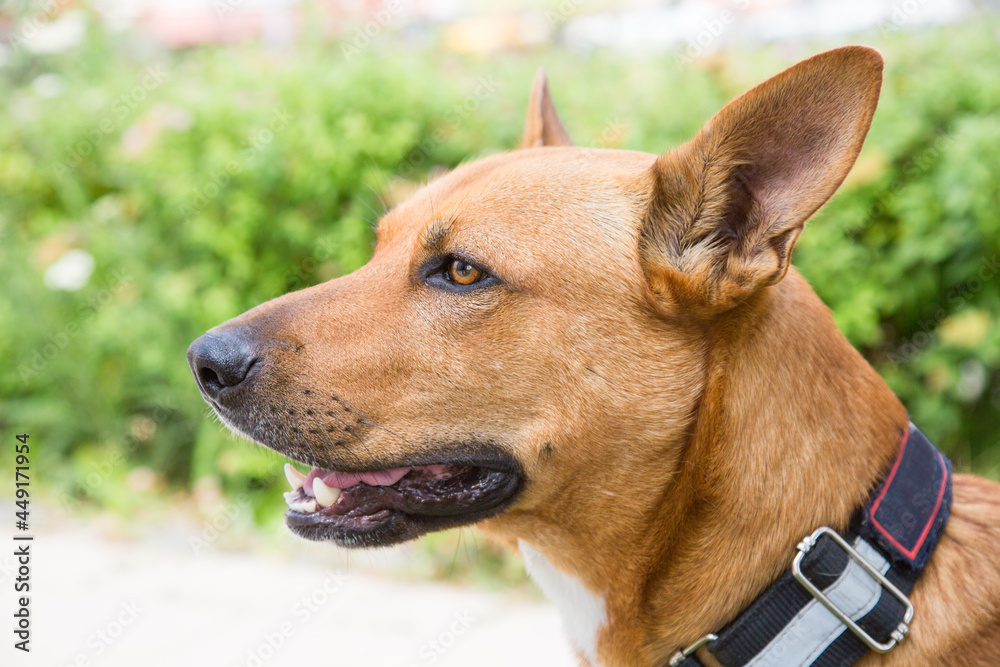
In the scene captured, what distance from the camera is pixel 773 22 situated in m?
8.77

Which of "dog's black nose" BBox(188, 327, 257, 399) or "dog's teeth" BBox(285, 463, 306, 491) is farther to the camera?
"dog's teeth" BBox(285, 463, 306, 491)

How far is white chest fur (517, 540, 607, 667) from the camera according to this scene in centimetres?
221

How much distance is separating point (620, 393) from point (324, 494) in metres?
0.89

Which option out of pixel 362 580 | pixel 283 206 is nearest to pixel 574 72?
pixel 283 206

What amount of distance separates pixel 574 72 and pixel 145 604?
4.45 meters

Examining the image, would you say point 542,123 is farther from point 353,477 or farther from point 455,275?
point 353,477

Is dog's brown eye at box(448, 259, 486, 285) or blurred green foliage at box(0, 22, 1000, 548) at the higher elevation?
dog's brown eye at box(448, 259, 486, 285)

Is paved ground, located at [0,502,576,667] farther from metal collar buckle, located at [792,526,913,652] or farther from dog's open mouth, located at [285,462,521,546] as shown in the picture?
metal collar buckle, located at [792,526,913,652]

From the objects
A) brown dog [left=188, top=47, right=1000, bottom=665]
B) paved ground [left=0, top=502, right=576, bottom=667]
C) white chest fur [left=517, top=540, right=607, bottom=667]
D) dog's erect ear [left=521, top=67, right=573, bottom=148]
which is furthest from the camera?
paved ground [left=0, top=502, right=576, bottom=667]

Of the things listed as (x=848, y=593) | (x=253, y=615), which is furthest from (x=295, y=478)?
(x=253, y=615)

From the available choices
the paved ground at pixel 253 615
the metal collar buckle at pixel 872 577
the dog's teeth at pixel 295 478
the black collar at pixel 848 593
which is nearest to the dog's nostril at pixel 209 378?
the dog's teeth at pixel 295 478

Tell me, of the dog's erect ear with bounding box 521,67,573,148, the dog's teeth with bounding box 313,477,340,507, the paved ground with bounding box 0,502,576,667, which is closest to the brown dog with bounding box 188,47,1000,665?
the dog's teeth with bounding box 313,477,340,507

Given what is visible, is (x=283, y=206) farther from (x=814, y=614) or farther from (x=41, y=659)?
Result: (x=814, y=614)

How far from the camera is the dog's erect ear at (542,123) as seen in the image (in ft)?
9.84
